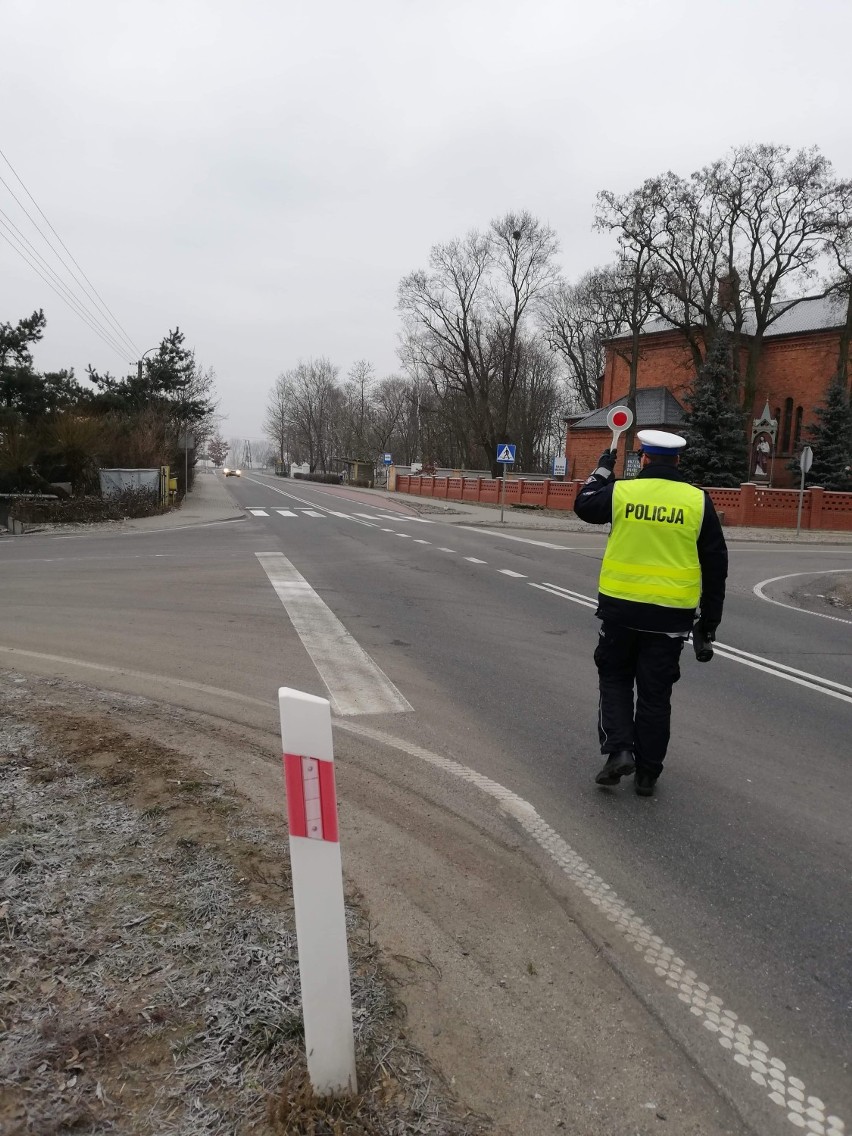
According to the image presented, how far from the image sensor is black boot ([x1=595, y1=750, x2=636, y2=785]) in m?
4.24

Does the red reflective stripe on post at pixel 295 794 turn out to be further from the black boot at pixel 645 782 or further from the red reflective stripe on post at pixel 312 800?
the black boot at pixel 645 782

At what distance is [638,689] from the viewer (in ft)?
13.7

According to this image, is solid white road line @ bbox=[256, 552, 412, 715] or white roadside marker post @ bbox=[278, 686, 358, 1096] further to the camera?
solid white road line @ bbox=[256, 552, 412, 715]

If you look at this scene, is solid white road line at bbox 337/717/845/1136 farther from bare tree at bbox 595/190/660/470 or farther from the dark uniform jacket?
bare tree at bbox 595/190/660/470

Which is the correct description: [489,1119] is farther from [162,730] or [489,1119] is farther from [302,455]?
[302,455]

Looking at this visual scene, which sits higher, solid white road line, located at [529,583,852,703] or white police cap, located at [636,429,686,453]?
white police cap, located at [636,429,686,453]

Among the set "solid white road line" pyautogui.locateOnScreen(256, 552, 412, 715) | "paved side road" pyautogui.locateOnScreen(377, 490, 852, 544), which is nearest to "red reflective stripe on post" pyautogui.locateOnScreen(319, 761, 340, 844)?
"solid white road line" pyautogui.locateOnScreen(256, 552, 412, 715)

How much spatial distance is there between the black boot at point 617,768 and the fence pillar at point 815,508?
3096 centimetres

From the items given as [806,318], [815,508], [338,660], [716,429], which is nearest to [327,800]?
[338,660]

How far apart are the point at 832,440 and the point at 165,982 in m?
40.4

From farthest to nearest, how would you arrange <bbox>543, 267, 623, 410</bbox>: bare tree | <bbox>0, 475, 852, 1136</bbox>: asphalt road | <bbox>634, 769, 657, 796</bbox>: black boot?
<bbox>543, 267, 623, 410</bbox>: bare tree
<bbox>634, 769, 657, 796</bbox>: black boot
<bbox>0, 475, 852, 1136</bbox>: asphalt road

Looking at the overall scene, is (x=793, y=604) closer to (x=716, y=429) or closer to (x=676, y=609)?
(x=676, y=609)

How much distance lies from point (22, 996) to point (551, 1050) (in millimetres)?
1619

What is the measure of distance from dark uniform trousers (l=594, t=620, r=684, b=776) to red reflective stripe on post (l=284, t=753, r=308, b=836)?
8.53ft
